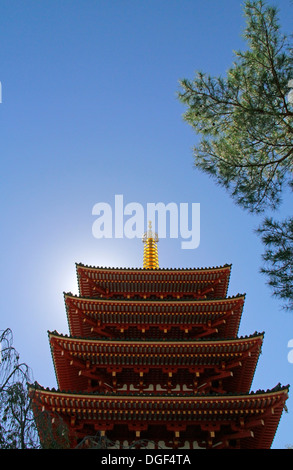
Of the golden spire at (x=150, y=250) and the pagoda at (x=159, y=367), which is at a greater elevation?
the golden spire at (x=150, y=250)

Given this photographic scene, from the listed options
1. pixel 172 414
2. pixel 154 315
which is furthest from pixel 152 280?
pixel 172 414

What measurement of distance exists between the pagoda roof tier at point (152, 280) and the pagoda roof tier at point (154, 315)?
182 cm

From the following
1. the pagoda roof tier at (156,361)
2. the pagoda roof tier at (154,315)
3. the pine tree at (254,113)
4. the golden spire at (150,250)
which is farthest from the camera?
the golden spire at (150,250)

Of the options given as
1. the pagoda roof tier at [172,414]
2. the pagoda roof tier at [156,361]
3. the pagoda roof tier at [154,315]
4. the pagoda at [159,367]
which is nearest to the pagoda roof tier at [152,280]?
the pagoda at [159,367]

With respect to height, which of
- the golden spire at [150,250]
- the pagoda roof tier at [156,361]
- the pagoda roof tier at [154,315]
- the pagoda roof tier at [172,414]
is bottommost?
the pagoda roof tier at [172,414]

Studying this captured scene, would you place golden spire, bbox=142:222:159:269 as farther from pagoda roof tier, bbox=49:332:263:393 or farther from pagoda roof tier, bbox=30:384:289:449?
pagoda roof tier, bbox=30:384:289:449

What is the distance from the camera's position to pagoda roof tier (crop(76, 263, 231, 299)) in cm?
1934

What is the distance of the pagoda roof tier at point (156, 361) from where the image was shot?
15.7 meters

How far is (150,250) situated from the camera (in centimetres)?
2480

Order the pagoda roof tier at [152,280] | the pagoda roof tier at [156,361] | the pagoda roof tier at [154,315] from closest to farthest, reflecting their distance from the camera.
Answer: the pagoda roof tier at [156,361]
the pagoda roof tier at [154,315]
the pagoda roof tier at [152,280]

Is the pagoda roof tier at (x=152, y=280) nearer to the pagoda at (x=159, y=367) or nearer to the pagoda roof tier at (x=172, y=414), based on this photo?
the pagoda at (x=159, y=367)
